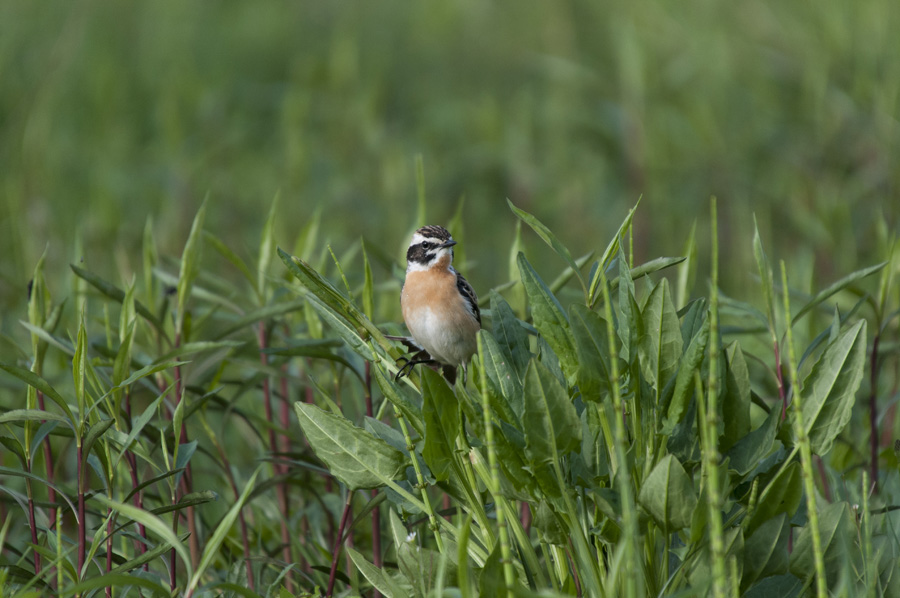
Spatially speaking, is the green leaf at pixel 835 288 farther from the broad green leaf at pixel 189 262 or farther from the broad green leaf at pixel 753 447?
the broad green leaf at pixel 189 262

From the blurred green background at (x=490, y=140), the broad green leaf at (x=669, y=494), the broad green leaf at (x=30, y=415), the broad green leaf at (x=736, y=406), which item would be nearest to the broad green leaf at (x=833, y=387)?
the broad green leaf at (x=736, y=406)

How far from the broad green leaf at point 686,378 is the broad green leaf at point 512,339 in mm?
381

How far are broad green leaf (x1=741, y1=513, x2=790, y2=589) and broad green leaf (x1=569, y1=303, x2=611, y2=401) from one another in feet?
1.58

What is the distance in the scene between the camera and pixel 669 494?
1.97m

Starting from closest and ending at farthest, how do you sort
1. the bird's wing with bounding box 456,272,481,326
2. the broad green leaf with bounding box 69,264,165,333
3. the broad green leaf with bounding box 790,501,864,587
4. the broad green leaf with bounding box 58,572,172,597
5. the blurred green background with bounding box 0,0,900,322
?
the broad green leaf with bounding box 58,572,172,597, the broad green leaf with bounding box 790,501,864,587, the broad green leaf with bounding box 69,264,165,333, the bird's wing with bounding box 456,272,481,326, the blurred green background with bounding box 0,0,900,322

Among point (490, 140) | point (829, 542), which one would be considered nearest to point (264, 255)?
point (829, 542)

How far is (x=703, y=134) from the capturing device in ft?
22.7

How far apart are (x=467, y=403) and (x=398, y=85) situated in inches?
323

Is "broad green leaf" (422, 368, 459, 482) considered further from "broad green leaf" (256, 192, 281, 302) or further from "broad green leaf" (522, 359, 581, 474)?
"broad green leaf" (256, 192, 281, 302)

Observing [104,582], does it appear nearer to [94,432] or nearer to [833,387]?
[94,432]

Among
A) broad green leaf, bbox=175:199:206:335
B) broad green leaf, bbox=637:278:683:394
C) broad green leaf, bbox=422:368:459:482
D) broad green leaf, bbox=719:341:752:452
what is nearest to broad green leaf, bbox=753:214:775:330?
broad green leaf, bbox=719:341:752:452

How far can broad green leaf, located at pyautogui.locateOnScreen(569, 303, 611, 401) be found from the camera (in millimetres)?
2045

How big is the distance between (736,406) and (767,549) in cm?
33

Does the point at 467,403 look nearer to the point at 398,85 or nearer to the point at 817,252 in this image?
the point at 817,252
